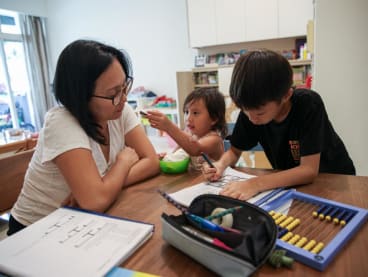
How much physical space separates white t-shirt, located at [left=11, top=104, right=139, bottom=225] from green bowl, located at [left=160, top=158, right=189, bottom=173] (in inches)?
8.9

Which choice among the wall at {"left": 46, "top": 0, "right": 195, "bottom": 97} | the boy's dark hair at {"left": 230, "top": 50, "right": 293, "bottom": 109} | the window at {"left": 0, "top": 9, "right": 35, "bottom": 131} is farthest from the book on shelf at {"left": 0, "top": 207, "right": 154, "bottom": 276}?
the window at {"left": 0, "top": 9, "right": 35, "bottom": 131}

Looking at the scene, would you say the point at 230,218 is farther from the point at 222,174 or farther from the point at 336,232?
the point at 222,174

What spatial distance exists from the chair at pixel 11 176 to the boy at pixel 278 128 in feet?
3.16

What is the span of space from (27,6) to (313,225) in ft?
20.2

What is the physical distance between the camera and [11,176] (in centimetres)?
142

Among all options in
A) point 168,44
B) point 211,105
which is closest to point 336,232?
point 211,105

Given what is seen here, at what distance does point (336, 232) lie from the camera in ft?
2.21

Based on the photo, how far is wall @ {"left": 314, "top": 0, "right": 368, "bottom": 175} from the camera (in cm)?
187

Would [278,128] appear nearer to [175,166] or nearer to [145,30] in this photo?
[175,166]

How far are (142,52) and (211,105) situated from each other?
12.3 ft

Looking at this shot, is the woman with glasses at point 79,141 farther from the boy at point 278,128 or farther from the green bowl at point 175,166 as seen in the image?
the boy at point 278,128

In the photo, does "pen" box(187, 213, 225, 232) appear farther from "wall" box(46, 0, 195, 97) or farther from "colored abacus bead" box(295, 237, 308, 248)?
"wall" box(46, 0, 195, 97)

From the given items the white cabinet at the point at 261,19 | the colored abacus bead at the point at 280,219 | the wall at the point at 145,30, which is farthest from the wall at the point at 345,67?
the wall at the point at 145,30

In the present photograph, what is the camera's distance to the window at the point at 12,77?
5184 millimetres
